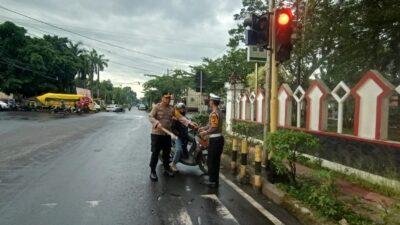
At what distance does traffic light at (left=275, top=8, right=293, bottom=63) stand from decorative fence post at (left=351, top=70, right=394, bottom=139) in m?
1.79

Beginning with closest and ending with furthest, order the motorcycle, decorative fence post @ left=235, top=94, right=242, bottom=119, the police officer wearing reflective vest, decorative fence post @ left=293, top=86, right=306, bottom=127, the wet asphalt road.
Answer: the wet asphalt road < the police officer wearing reflective vest < the motorcycle < decorative fence post @ left=293, top=86, right=306, bottom=127 < decorative fence post @ left=235, top=94, right=242, bottom=119

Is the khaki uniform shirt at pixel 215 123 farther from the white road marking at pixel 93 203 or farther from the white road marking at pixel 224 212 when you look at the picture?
the white road marking at pixel 93 203

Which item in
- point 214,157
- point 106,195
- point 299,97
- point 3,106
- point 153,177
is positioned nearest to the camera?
point 106,195

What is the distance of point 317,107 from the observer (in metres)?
12.8

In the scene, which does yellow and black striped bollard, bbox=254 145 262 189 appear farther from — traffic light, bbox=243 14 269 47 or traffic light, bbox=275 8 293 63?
traffic light, bbox=243 14 269 47

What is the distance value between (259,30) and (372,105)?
8.90 ft

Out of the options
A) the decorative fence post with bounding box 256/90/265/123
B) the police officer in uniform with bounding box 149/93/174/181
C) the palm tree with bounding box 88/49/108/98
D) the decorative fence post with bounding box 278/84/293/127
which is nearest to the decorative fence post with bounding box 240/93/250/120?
the decorative fence post with bounding box 256/90/265/123

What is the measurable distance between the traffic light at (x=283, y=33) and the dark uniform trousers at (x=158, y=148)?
280 centimetres

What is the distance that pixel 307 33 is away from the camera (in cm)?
2027

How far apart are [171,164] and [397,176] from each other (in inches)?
186

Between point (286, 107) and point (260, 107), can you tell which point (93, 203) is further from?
point (260, 107)

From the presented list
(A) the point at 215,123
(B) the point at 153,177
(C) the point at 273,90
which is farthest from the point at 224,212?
(C) the point at 273,90

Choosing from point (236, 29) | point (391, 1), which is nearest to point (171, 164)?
point (391, 1)

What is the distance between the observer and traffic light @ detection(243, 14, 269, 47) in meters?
10.4
